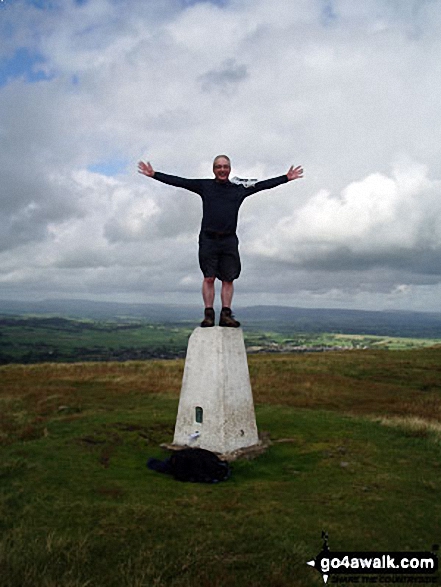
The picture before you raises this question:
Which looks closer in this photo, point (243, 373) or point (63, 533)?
point (63, 533)

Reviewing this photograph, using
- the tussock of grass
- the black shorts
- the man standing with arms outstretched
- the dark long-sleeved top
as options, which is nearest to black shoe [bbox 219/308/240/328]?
the man standing with arms outstretched

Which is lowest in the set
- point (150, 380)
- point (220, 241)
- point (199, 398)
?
point (150, 380)

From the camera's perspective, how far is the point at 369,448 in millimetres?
11312

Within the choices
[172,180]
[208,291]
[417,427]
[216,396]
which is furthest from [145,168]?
[417,427]

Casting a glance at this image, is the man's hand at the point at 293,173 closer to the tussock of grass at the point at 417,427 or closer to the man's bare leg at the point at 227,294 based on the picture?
the man's bare leg at the point at 227,294

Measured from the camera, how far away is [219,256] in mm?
11500

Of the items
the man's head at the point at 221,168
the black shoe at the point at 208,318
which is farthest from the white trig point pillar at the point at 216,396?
the man's head at the point at 221,168

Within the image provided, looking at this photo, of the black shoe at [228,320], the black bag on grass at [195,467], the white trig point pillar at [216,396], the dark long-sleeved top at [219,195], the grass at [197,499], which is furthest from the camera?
the black shoe at [228,320]

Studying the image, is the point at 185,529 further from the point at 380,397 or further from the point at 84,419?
the point at 380,397

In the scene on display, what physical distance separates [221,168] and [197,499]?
727 cm

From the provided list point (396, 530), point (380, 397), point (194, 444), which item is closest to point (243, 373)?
point (194, 444)

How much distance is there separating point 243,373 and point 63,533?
570 centimetres

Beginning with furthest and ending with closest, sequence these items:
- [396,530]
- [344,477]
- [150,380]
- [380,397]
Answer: [150,380] < [380,397] < [344,477] < [396,530]

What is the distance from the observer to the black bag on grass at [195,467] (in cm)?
947
